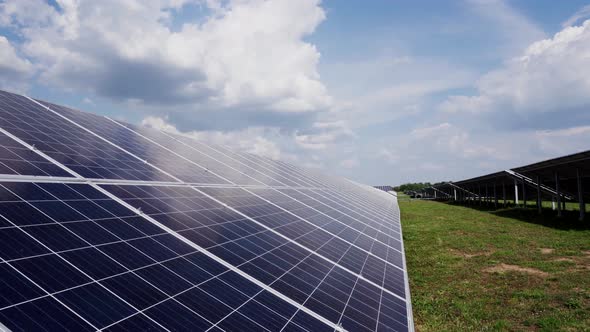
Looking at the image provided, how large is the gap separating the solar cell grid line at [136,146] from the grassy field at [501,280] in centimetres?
845

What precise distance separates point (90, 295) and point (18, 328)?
3.09 ft

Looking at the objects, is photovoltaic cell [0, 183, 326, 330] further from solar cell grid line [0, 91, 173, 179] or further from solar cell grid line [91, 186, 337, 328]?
solar cell grid line [0, 91, 173, 179]

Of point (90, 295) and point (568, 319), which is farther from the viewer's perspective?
point (568, 319)

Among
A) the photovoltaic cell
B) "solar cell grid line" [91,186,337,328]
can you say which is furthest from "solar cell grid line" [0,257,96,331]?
"solar cell grid line" [91,186,337,328]

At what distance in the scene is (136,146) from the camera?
15.1 metres

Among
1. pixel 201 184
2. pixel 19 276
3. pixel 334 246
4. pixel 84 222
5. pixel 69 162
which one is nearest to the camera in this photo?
pixel 19 276

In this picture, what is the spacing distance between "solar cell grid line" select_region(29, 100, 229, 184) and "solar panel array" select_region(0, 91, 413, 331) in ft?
0.78

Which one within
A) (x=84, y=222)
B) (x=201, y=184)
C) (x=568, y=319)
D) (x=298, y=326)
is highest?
(x=201, y=184)

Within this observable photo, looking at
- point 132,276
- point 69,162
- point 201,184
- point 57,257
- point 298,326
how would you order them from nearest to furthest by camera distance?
point 57,257
point 132,276
point 298,326
point 69,162
point 201,184

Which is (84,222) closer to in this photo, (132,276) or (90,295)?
(132,276)

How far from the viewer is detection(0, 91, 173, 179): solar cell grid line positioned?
31.8 ft

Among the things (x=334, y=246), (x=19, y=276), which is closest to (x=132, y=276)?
(x=19, y=276)

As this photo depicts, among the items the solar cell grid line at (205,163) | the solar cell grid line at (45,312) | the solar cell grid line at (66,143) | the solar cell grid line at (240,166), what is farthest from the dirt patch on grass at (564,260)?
the solar cell grid line at (45,312)

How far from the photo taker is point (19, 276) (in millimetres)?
4012
